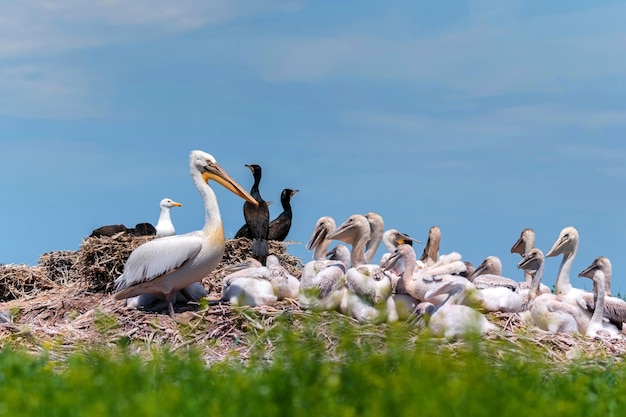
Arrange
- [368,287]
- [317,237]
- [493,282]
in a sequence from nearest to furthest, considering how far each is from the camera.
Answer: [368,287]
[493,282]
[317,237]

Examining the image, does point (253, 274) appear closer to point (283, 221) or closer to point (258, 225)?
point (258, 225)

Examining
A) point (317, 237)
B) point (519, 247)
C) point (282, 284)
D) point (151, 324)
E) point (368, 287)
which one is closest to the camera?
point (368, 287)

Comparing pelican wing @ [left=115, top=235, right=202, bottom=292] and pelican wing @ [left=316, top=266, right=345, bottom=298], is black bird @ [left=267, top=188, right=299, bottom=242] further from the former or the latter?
pelican wing @ [left=316, top=266, right=345, bottom=298]

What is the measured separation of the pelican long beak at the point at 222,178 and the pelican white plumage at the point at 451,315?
9.99 feet

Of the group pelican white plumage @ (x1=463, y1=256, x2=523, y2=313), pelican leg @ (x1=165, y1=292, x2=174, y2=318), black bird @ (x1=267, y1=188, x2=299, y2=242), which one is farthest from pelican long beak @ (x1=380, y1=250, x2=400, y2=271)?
black bird @ (x1=267, y1=188, x2=299, y2=242)

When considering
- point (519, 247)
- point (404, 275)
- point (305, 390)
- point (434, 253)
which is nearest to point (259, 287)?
point (404, 275)

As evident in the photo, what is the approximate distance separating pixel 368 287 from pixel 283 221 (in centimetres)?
660

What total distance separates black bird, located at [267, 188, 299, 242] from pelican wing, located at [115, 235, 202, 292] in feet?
18.2

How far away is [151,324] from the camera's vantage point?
1044cm

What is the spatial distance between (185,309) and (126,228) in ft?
13.3

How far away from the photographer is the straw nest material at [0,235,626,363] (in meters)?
9.56

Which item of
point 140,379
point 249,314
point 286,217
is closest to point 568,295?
point 249,314

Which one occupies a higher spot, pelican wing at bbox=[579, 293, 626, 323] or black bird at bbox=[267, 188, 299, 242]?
black bird at bbox=[267, 188, 299, 242]

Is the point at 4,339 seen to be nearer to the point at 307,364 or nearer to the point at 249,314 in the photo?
the point at 249,314
